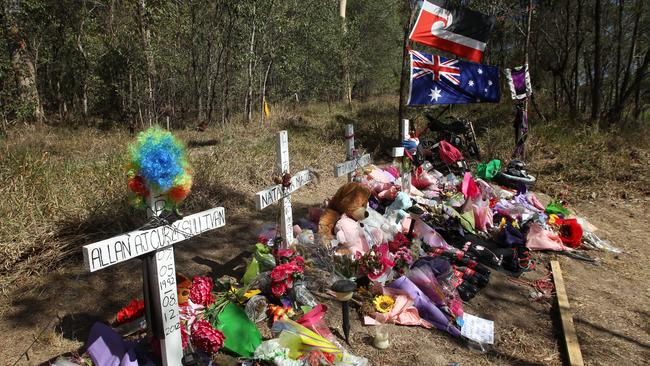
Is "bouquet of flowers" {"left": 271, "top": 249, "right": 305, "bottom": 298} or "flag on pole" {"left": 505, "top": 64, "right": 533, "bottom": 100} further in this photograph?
"flag on pole" {"left": 505, "top": 64, "right": 533, "bottom": 100}

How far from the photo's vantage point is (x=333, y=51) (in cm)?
1969

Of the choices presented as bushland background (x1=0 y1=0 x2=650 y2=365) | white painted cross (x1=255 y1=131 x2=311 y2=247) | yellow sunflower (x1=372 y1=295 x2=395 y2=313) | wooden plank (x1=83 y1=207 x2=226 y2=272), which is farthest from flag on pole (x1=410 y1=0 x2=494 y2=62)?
wooden plank (x1=83 y1=207 x2=226 y2=272)

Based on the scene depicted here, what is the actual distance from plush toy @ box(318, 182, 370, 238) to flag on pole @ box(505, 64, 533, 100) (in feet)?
15.7

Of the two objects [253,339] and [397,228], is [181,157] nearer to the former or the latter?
[253,339]

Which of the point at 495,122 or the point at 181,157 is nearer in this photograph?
the point at 181,157

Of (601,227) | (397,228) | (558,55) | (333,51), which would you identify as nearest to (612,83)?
(558,55)

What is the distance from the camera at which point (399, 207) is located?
4.52 metres

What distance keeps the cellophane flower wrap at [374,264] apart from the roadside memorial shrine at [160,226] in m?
1.54

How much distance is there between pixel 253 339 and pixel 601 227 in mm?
4927

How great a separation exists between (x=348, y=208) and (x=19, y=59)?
11.2 m

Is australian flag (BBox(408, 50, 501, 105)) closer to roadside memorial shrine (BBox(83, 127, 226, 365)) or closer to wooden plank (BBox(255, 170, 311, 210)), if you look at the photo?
wooden plank (BBox(255, 170, 311, 210))

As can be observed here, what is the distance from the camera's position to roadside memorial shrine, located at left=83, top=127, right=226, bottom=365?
69.6 inches

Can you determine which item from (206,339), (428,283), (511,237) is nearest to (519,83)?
(511,237)

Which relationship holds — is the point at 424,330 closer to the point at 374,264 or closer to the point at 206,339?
the point at 374,264
